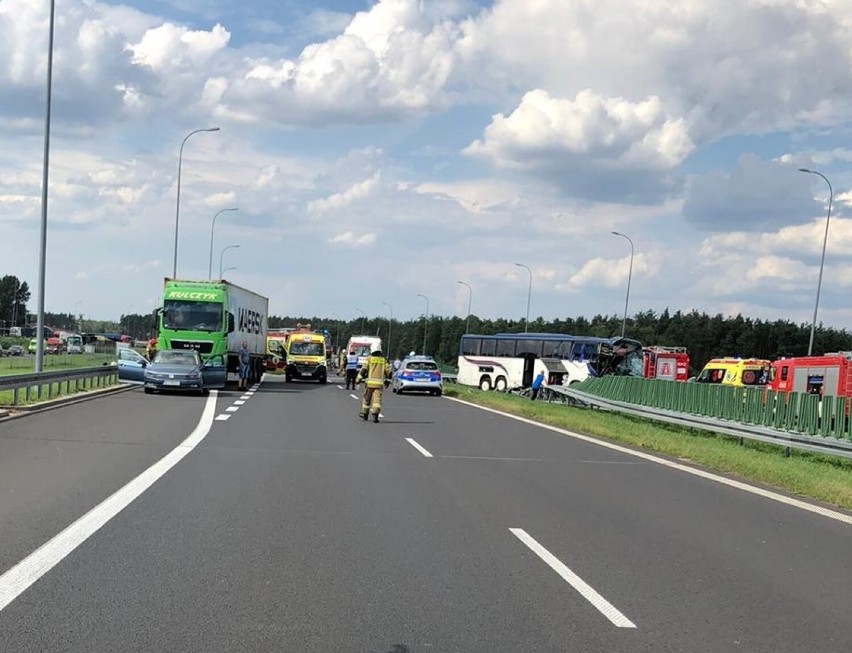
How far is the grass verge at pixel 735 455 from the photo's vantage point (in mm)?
12820

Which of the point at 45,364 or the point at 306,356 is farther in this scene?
the point at 306,356

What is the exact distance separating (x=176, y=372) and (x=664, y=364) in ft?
101

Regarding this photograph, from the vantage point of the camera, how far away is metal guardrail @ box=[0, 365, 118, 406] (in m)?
20.2

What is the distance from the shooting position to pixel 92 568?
255 inches

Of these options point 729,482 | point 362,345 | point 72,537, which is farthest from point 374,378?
point 362,345

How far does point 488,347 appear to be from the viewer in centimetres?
5369

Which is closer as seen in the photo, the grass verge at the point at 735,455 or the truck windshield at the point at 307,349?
the grass verge at the point at 735,455

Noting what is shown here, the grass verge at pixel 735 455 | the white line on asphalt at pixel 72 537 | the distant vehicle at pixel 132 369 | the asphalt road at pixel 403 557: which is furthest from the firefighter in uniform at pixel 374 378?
the distant vehicle at pixel 132 369

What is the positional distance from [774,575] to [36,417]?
51.7 ft

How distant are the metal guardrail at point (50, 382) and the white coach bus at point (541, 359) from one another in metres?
23.8

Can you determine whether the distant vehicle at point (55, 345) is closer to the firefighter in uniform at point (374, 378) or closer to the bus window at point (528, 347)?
the bus window at point (528, 347)

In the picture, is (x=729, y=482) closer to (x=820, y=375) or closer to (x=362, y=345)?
(x=820, y=375)

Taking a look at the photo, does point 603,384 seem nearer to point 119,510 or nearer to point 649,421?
point 649,421

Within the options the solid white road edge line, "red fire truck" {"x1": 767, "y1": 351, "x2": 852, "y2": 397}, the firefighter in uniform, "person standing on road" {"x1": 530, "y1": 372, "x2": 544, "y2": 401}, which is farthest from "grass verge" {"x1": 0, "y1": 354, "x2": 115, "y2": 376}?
"red fire truck" {"x1": 767, "y1": 351, "x2": 852, "y2": 397}
